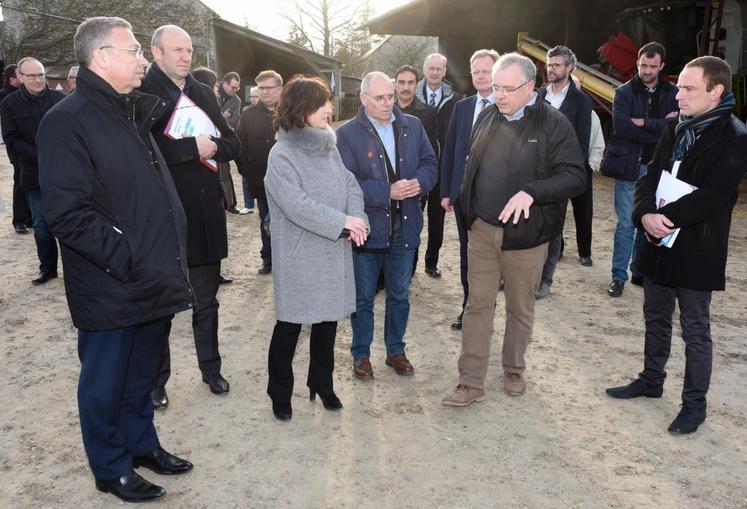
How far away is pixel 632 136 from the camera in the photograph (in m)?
5.90

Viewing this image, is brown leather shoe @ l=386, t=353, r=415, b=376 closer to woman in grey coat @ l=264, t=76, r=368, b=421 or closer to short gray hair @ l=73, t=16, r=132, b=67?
woman in grey coat @ l=264, t=76, r=368, b=421

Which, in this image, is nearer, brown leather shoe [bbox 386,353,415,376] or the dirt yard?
the dirt yard

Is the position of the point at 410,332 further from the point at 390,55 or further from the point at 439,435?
the point at 390,55

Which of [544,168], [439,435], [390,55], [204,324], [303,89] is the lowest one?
[439,435]

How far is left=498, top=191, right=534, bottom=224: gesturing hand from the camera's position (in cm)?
342

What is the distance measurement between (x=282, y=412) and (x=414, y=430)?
764 millimetres

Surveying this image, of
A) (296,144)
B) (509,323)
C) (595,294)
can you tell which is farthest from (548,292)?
(296,144)

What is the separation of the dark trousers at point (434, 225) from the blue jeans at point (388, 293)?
2.18 meters

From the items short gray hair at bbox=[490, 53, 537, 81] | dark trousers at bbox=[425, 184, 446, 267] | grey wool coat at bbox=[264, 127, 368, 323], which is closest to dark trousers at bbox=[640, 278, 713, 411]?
short gray hair at bbox=[490, 53, 537, 81]

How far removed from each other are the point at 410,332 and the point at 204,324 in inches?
69.2

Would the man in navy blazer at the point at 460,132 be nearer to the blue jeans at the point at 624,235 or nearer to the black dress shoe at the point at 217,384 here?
the blue jeans at the point at 624,235

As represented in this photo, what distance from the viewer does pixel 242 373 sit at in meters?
4.36

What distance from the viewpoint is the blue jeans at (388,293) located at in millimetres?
4152

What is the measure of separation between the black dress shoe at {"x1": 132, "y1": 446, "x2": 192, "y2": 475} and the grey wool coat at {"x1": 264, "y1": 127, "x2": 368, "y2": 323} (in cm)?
Result: 89
